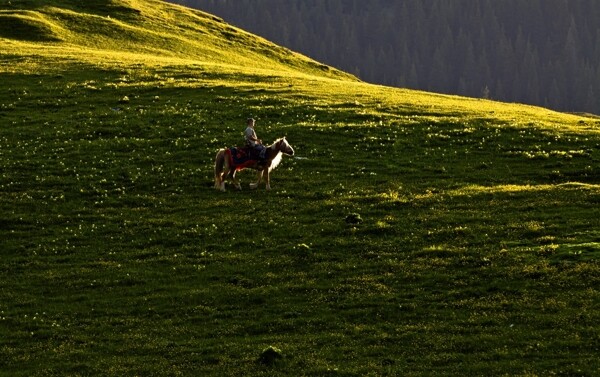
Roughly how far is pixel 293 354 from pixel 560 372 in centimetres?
650

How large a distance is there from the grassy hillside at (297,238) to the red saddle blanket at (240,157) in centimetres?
135

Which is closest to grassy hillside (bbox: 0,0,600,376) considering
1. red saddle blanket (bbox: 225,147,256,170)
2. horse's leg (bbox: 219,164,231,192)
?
horse's leg (bbox: 219,164,231,192)

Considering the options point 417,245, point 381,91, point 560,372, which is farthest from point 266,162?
point 381,91

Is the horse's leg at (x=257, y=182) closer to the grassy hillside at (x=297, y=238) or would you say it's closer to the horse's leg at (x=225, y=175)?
the grassy hillside at (x=297, y=238)

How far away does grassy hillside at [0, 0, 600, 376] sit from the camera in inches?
859

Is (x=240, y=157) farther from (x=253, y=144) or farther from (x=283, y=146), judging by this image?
(x=283, y=146)

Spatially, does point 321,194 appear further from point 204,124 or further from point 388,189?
point 204,124

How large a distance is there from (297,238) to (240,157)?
7.87 meters

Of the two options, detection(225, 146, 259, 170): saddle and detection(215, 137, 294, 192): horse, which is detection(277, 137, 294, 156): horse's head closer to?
detection(215, 137, 294, 192): horse

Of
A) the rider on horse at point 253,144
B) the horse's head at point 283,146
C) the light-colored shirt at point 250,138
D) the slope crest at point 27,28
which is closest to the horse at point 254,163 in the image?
the horse's head at point 283,146

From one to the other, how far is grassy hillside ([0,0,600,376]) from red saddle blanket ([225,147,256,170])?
53.3 inches

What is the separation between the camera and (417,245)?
29.2 metres

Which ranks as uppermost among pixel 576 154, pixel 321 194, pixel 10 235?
pixel 576 154

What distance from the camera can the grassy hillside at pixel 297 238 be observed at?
21828mm
